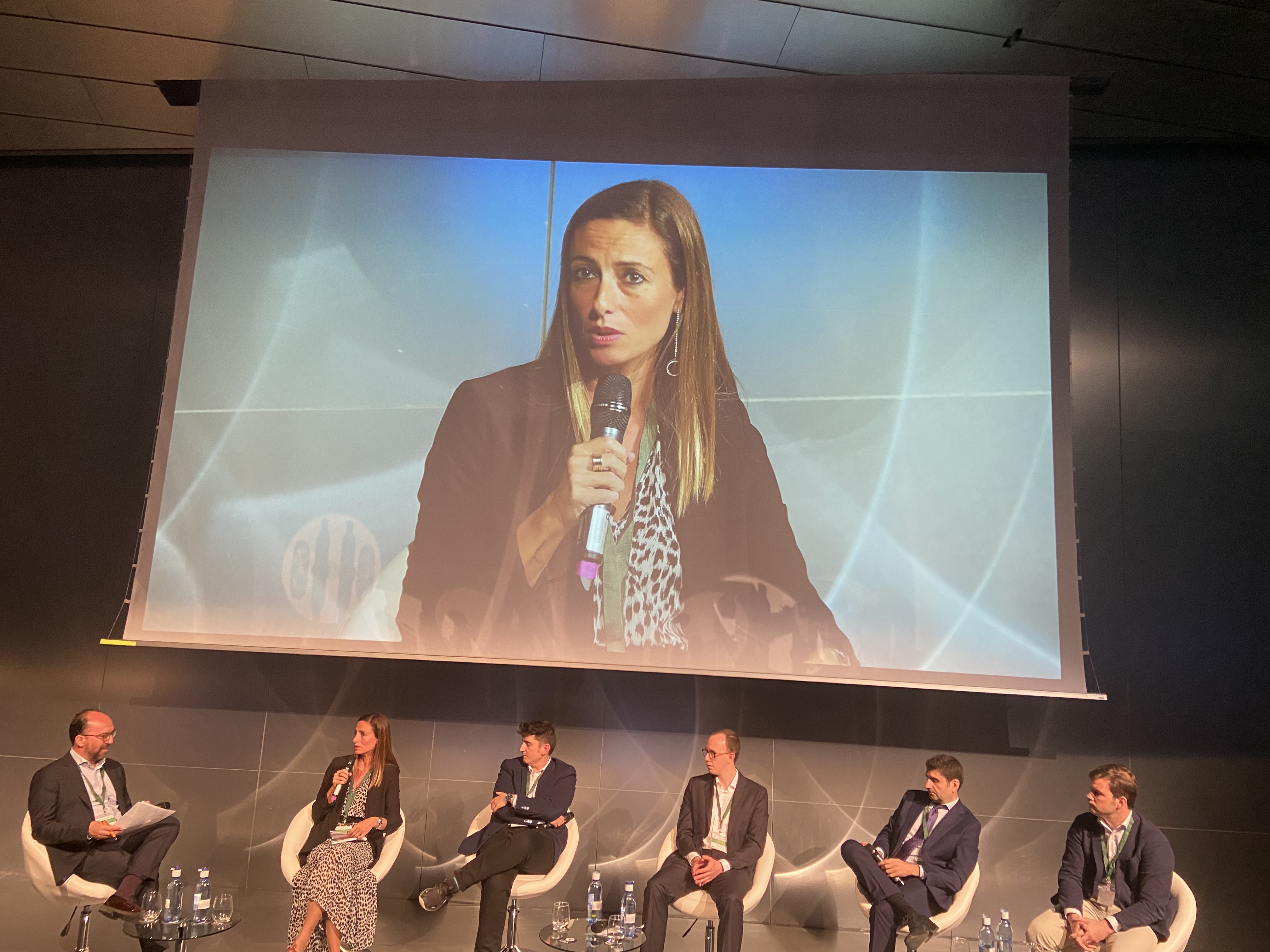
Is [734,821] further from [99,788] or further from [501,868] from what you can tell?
[99,788]

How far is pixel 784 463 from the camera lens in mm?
4594

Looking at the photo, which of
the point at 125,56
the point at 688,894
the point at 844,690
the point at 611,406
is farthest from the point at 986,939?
the point at 125,56

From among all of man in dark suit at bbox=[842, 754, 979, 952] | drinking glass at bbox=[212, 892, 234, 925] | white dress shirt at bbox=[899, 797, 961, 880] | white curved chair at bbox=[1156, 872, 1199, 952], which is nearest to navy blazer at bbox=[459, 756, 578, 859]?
drinking glass at bbox=[212, 892, 234, 925]

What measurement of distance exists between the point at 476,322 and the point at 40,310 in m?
2.72

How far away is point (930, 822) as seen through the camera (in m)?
3.99

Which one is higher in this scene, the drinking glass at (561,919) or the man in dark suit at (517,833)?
the man in dark suit at (517,833)

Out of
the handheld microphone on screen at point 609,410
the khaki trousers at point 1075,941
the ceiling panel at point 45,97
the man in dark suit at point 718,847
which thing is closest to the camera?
the khaki trousers at point 1075,941

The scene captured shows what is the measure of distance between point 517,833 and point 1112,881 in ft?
7.47

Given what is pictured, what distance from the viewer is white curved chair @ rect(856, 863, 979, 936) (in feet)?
12.2

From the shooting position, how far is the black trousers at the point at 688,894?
3.75m

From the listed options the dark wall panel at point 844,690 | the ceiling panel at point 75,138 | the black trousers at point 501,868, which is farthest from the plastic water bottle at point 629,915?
the ceiling panel at point 75,138

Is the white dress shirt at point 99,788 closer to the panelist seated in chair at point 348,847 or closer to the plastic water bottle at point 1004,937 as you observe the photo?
the panelist seated in chair at point 348,847

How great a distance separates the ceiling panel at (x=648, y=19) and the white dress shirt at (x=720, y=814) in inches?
133

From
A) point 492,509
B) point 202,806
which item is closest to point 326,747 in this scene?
point 202,806
